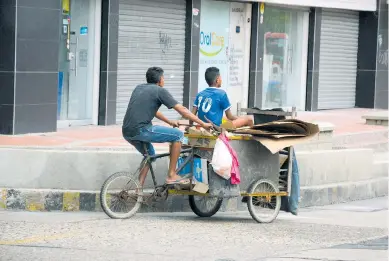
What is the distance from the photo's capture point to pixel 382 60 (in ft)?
85.7

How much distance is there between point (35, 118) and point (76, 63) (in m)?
1.95

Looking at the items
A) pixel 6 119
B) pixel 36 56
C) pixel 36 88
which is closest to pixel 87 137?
pixel 36 88

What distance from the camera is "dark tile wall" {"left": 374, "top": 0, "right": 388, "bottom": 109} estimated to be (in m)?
26.0

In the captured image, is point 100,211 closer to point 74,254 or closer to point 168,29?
point 74,254

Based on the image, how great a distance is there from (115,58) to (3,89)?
2.93 m

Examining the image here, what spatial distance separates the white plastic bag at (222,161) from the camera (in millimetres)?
10430

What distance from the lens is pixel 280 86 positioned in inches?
915

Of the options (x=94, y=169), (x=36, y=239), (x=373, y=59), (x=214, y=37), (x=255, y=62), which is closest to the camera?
(x=36, y=239)

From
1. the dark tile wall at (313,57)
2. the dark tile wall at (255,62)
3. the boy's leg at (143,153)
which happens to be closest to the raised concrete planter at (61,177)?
the boy's leg at (143,153)

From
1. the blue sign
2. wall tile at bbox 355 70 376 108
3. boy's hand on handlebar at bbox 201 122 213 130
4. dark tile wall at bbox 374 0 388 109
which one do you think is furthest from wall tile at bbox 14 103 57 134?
dark tile wall at bbox 374 0 388 109

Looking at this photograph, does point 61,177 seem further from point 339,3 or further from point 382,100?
point 382,100

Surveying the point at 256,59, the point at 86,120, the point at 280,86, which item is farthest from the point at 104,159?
the point at 280,86

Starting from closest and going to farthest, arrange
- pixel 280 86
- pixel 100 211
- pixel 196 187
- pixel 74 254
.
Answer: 1. pixel 74 254
2. pixel 196 187
3. pixel 100 211
4. pixel 280 86

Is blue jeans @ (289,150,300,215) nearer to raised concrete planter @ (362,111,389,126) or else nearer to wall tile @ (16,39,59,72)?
wall tile @ (16,39,59,72)
